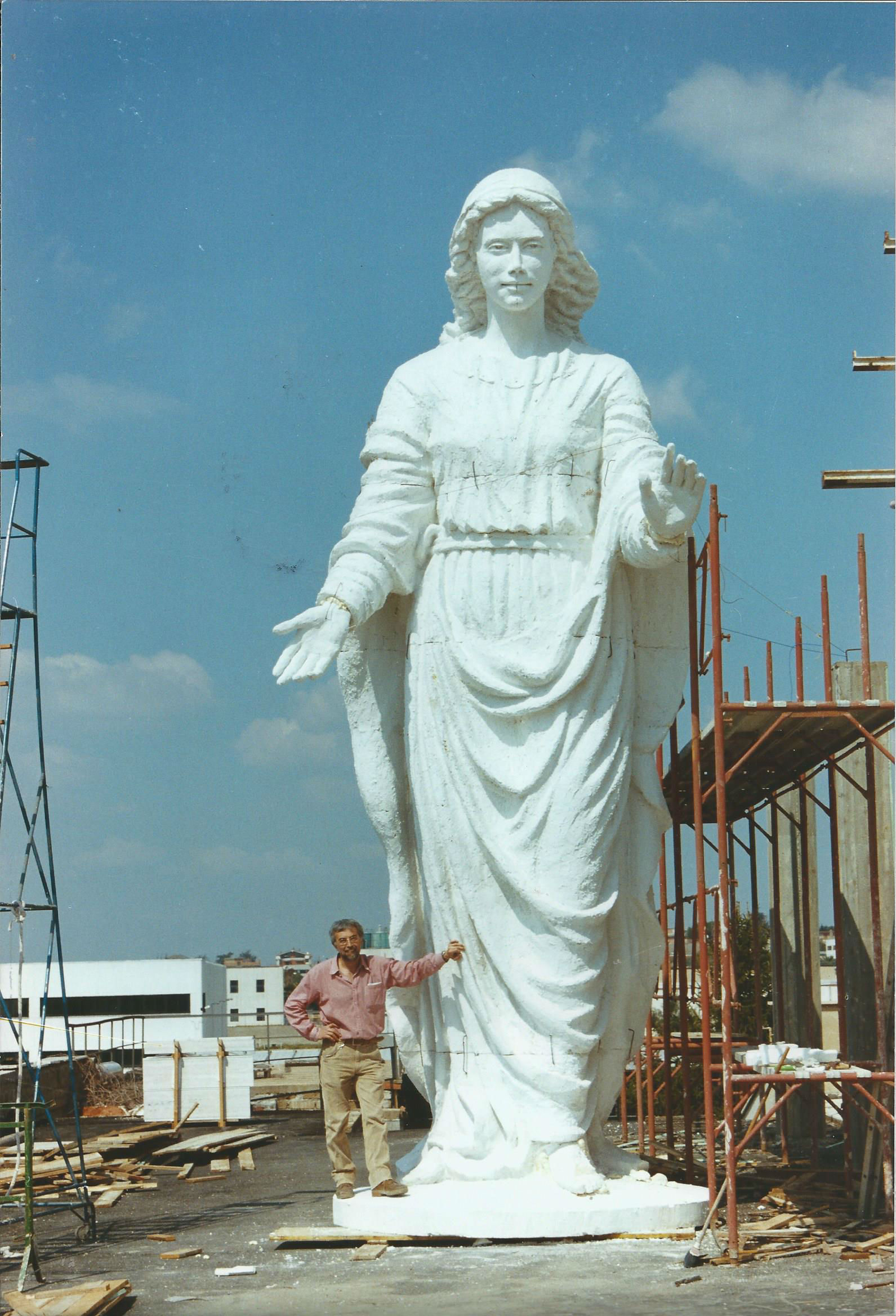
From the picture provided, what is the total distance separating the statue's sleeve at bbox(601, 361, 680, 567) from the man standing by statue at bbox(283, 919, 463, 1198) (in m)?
2.37

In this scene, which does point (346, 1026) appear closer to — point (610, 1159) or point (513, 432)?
point (610, 1159)

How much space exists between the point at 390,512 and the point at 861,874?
4178 mm

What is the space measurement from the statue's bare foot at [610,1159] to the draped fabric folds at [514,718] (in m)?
0.07

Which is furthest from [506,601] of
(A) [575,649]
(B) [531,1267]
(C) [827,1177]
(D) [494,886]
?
(C) [827,1177]

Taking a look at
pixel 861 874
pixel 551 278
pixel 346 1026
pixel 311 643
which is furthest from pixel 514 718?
pixel 861 874

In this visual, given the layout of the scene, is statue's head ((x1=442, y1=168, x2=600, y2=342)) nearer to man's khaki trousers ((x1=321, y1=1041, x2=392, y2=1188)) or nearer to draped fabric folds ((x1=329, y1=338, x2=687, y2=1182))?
draped fabric folds ((x1=329, y1=338, x2=687, y2=1182))

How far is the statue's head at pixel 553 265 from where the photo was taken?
9.16 metres

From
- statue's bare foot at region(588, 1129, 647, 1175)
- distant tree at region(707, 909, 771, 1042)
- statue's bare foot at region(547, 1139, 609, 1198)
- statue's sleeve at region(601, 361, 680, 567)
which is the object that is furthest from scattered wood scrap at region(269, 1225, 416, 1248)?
distant tree at region(707, 909, 771, 1042)

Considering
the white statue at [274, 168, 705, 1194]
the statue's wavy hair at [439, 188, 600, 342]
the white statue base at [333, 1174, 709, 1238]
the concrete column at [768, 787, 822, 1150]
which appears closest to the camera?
the white statue base at [333, 1174, 709, 1238]

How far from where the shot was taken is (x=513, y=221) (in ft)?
30.1

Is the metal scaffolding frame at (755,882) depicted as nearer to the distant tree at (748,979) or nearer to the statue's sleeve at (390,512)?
the statue's sleeve at (390,512)

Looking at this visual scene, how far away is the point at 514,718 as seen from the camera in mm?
8781

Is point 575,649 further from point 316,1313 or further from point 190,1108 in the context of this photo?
point 190,1108

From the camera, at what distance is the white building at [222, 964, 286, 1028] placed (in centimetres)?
5116
